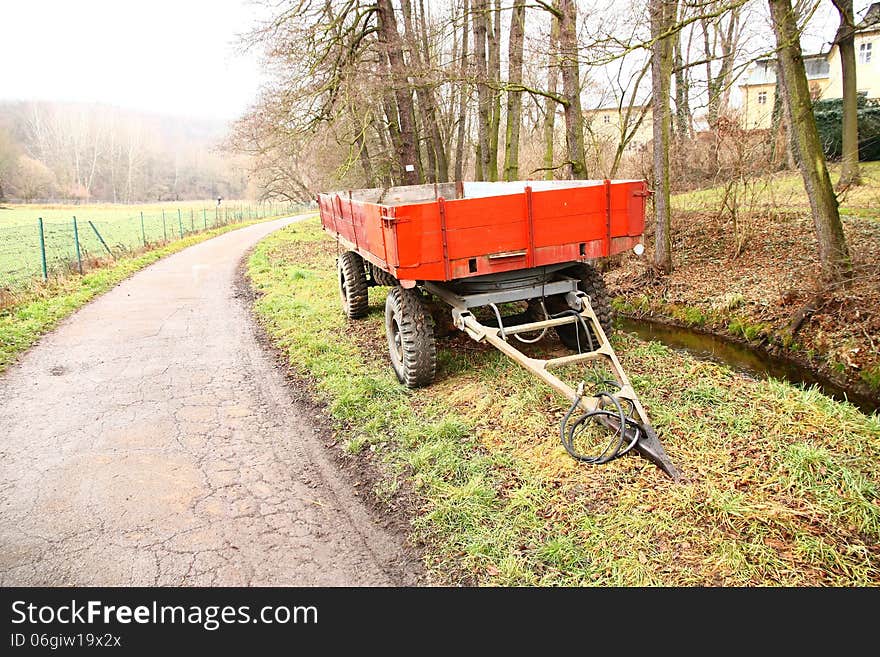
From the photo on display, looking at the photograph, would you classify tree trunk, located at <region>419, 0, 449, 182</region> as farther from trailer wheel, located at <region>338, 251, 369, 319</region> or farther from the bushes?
the bushes

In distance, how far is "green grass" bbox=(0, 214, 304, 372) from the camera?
7.68 meters

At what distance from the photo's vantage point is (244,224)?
32875 millimetres

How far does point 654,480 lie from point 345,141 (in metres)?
13.0

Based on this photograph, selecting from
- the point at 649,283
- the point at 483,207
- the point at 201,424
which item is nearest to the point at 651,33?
the point at 649,283

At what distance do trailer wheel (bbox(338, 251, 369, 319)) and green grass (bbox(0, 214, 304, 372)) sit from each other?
4.15 meters

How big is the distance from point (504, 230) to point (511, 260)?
272 millimetres

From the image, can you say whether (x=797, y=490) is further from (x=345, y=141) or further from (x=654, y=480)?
(x=345, y=141)

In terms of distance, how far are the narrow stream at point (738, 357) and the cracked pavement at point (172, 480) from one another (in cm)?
468

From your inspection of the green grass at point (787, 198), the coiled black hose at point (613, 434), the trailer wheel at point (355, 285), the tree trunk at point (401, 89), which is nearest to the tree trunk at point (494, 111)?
the tree trunk at point (401, 89)

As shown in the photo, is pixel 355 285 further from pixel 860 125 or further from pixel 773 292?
pixel 860 125

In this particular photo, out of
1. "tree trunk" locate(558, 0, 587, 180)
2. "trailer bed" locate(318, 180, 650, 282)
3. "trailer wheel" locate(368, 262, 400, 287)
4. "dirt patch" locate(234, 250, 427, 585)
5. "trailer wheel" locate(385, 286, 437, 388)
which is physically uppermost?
"tree trunk" locate(558, 0, 587, 180)

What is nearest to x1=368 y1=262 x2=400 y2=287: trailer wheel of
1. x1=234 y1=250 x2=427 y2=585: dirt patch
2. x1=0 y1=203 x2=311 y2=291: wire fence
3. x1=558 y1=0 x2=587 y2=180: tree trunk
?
x1=234 y1=250 x2=427 y2=585: dirt patch

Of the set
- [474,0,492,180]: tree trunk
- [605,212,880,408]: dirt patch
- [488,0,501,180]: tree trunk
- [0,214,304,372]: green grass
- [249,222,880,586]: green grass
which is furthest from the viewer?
[488,0,501,180]: tree trunk

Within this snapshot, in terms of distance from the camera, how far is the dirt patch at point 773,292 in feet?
20.6
